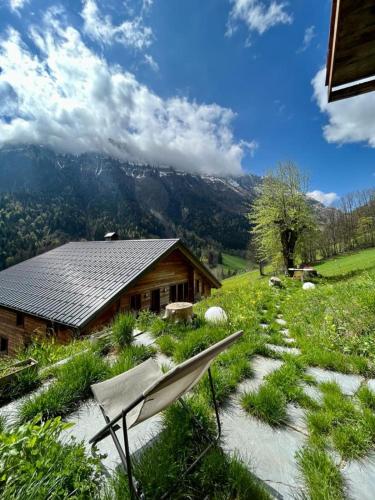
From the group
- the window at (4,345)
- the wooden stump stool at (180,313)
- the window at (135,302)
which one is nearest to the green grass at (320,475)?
the wooden stump stool at (180,313)

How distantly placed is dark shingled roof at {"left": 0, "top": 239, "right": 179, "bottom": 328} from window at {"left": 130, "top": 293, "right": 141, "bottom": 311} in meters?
1.33

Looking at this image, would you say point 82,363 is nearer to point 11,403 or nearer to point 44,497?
point 11,403

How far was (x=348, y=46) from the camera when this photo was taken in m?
2.28

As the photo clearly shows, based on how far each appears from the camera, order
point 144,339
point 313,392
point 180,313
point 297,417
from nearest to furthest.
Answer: point 297,417, point 313,392, point 144,339, point 180,313

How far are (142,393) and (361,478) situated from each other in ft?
7.13

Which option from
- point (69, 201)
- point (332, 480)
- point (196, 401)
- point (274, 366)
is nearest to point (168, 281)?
point (274, 366)

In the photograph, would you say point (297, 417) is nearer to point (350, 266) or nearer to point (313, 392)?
point (313, 392)

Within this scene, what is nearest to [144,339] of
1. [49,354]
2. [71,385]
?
[49,354]

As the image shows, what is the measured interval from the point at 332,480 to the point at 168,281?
1230 cm

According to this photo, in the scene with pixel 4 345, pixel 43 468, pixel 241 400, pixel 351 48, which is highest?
pixel 351 48

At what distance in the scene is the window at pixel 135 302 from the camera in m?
11.6

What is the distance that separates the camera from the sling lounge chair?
4.70 ft

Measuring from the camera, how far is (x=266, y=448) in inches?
90.4

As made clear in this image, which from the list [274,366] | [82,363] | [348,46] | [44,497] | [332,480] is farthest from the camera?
[274,366]
